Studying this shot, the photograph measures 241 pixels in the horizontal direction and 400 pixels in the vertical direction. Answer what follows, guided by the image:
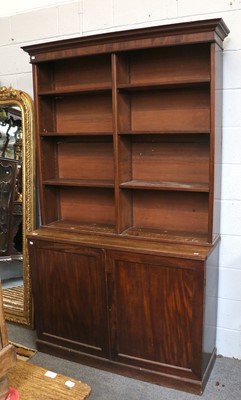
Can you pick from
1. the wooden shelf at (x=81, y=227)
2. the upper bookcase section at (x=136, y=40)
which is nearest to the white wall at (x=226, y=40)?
the upper bookcase section at (x=136, y=40)

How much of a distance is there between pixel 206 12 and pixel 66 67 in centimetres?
94

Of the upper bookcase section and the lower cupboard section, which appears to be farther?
the lower cupboard section

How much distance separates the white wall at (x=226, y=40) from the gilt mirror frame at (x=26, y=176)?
157 mm

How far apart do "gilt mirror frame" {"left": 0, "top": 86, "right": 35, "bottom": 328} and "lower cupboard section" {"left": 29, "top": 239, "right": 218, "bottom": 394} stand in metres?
0.34

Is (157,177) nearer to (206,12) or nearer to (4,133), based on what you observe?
(206,12)

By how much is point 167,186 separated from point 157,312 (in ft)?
2.32

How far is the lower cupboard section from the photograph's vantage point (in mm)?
2027

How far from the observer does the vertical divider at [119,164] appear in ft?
6.95

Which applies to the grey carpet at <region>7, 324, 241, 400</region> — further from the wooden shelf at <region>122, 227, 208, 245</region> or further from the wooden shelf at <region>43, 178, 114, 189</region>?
the wooden shelf at <region>43, 178, 114, 189</region>

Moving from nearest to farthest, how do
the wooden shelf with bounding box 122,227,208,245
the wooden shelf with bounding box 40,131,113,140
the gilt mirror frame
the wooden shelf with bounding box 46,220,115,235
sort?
1. the wooden shelf with bounding box 122,227,208,245
2. the wooden shelf with bounding box 40,131,113,140
3. the wooden shelf with bounding box 46,220,115,235
4. the gilt mirror frame

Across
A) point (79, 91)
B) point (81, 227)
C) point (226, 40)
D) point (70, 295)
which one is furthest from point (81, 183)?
point (226, 40)

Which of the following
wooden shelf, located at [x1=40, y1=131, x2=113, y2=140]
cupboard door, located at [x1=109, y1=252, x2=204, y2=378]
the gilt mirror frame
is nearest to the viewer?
cupboard door, located at [x1=109, y1=252, x2=204, y2=378]

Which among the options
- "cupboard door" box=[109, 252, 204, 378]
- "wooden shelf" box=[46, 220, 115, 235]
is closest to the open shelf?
"wooden shelf" box=[46, 220, 115, 235]

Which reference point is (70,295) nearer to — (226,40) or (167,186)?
(167,186)
